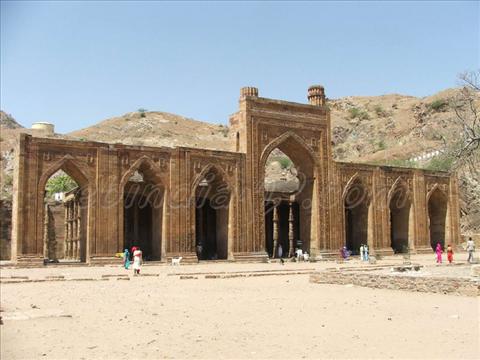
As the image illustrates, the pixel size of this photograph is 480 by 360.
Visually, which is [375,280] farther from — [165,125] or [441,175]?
[165,125]

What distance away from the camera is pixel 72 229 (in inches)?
1597

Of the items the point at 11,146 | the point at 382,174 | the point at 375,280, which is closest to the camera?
the point at 375,280

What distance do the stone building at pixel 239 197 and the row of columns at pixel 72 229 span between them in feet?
0.55

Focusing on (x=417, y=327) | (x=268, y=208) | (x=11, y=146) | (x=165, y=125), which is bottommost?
(x=417, y=327)

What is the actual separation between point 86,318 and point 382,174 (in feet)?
107

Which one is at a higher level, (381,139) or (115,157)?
(381,139)

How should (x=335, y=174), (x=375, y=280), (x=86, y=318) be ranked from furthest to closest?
(x=335, y=174)
(x=375, y=280)
(x=86, y=318)

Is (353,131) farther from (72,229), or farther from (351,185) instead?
(72,229)

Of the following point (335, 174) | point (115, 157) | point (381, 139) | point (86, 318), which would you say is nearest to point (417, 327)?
point (86, 318)

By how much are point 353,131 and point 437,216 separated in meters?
46.0

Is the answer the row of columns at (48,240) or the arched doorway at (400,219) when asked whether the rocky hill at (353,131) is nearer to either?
the arched doorway at (400,219)

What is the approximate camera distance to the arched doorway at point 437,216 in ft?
147

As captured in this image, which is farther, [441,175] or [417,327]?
[441,175]

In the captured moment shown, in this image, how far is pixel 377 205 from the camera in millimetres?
39812
